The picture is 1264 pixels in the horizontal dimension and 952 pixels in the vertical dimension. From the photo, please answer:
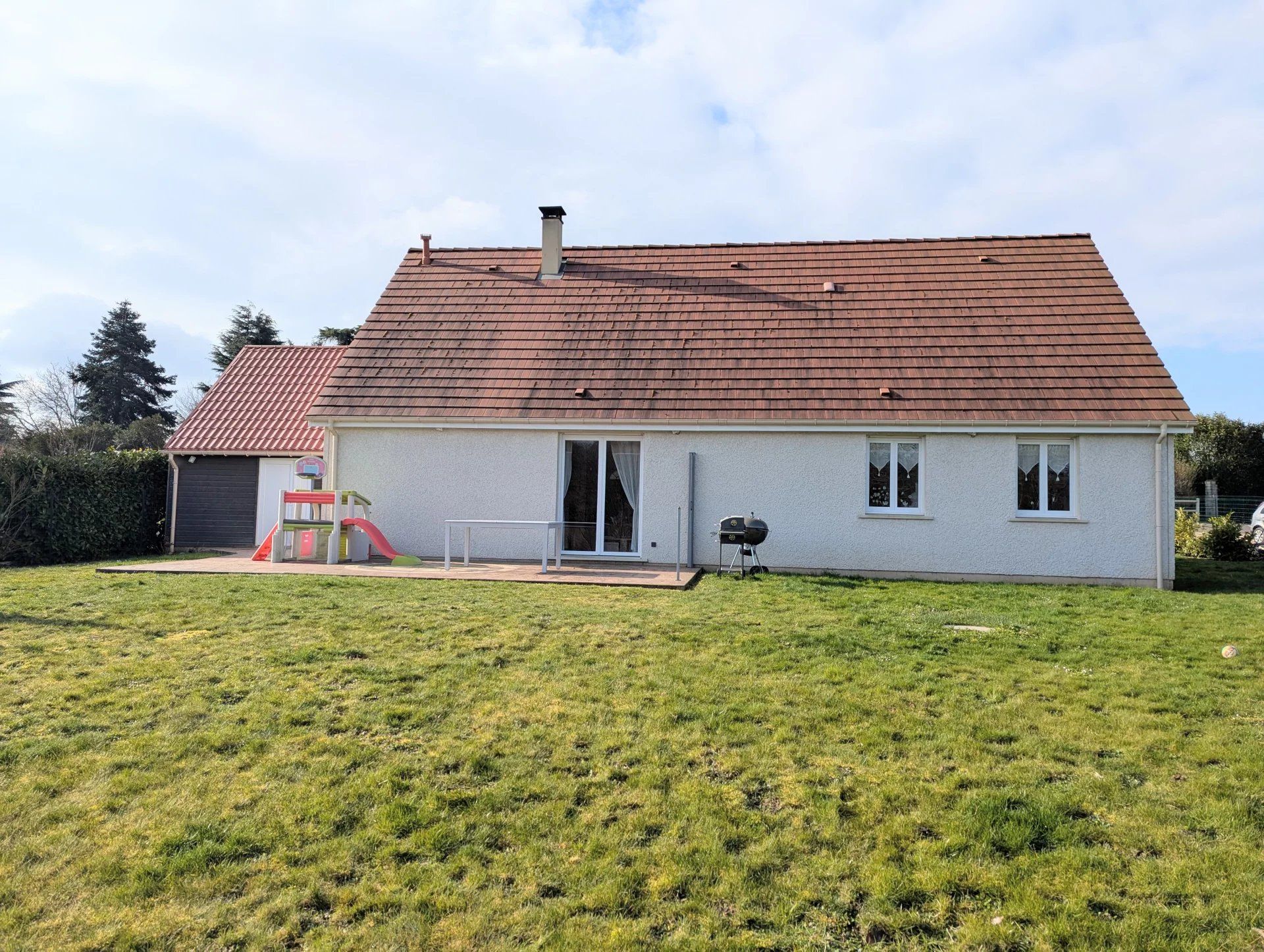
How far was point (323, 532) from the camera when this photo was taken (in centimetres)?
1410

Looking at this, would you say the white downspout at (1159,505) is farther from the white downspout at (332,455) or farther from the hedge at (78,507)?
the hedge at (78,507)

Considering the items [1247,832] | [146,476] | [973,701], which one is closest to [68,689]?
[973,701]

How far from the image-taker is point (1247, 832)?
4258 mm

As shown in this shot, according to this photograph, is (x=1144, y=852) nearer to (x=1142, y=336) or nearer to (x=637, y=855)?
(x=637, y=855)

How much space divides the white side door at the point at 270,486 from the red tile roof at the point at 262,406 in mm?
352

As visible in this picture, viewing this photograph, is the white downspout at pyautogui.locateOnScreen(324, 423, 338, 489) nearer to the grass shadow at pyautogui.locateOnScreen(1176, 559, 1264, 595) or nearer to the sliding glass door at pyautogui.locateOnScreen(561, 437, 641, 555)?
the sliding glass door at pyautogui.locateOnScreen(561, 437, 641, 555)

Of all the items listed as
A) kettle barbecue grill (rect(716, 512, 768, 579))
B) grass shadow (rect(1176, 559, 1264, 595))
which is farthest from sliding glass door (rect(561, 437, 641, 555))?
grass shadow (rect(1176, 559, 1264, 595))

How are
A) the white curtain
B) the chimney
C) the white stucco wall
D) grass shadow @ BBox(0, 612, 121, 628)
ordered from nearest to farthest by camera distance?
grass shadow @ BBox(0, 612, 121, 628) → the white stucco wall → the white curtain → the chimney

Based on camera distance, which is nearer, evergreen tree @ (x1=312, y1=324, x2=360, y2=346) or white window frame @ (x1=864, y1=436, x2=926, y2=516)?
white window frame @ (x1=864, y1=436, x2=926, y2=516)

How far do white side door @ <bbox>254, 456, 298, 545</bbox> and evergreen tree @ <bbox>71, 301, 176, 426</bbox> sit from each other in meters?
35.6

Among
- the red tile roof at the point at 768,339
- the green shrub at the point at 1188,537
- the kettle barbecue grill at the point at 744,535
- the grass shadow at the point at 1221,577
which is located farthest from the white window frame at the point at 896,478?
the green shrub at the point at 1188,537

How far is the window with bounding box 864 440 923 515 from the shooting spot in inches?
552

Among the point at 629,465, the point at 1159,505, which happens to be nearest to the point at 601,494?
the point at 629,465

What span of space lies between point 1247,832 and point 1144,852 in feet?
2.04
